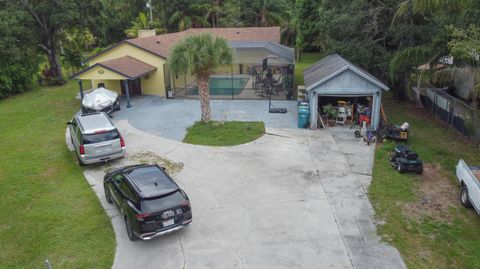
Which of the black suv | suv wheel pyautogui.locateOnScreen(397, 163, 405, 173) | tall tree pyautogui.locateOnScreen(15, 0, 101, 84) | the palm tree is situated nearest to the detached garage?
the palm tree

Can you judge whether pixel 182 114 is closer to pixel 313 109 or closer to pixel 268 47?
pixel 313 109

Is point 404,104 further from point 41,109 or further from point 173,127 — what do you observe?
point 41,109

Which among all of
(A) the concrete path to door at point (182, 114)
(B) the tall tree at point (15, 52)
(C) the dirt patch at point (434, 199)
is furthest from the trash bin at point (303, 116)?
(B) the tall tree at point (15, 52)

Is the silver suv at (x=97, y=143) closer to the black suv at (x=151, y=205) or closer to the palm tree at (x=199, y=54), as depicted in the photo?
the black suv at (x=151, y=205)

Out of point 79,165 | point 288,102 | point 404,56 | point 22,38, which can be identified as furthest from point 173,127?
point 22,38

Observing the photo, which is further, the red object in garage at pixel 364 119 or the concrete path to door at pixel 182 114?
the concrete path to door at pixel 182 114
